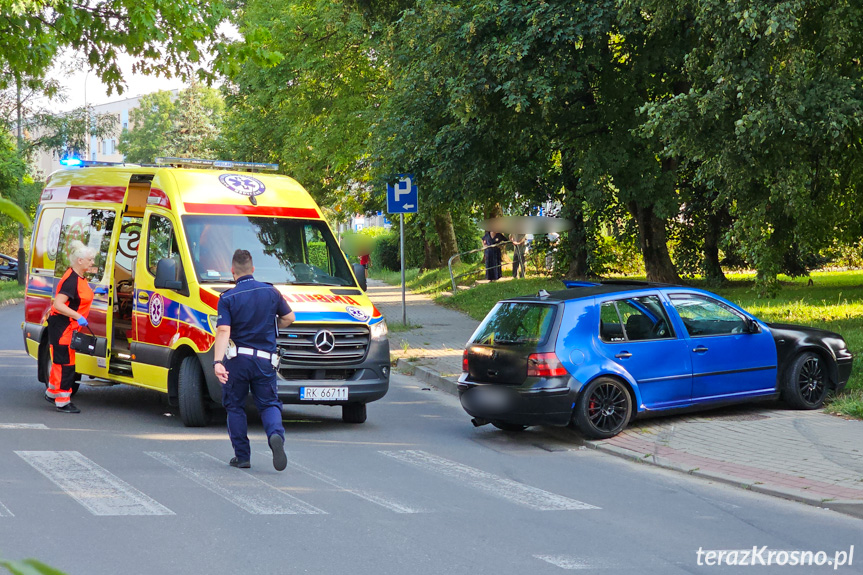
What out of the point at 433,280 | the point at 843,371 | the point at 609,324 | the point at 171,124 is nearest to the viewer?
the point at 609,324

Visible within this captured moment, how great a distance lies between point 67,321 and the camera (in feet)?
36.0

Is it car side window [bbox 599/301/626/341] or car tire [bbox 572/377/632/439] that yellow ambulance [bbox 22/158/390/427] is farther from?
car side window [bbox 599/301/626/341]

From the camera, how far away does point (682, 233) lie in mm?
28125

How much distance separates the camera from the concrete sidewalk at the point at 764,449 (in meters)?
7.47

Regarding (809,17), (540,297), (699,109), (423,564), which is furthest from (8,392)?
(809,17)

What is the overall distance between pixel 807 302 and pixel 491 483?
46.2ft

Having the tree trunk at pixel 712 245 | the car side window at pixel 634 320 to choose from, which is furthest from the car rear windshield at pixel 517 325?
the tree trunk at pixel 712 245

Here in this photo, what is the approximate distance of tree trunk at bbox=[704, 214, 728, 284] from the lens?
27.3 meters

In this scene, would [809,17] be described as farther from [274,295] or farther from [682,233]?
[682,233]

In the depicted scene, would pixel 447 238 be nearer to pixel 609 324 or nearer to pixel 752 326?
pixel 752 326

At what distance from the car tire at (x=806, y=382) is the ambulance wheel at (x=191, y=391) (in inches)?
249

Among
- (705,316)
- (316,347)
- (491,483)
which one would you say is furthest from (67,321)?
(705,316)

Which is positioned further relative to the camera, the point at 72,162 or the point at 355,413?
the point at 72,162

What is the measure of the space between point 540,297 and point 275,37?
2329 centimetres
